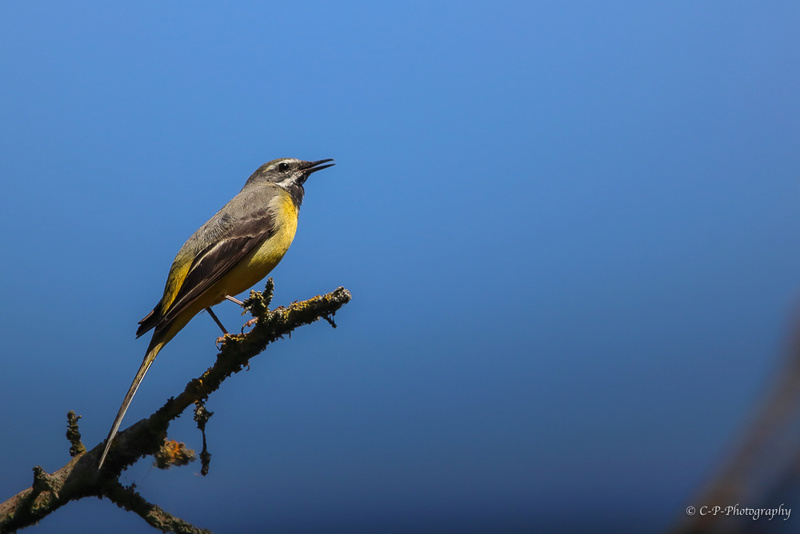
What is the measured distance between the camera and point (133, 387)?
17.7 ft

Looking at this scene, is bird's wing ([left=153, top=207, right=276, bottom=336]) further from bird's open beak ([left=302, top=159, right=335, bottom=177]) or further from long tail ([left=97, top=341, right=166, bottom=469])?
bird's open beak ([left=302, top=159, right=335, bottom=177])

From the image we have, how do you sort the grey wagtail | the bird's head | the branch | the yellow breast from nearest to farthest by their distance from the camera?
Result: the branch < the grey wagtail < the yellow breast < the bird's head

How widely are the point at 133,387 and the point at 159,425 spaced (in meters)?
0.77

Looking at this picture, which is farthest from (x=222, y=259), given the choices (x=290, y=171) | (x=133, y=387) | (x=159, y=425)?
(x=290, y=171)

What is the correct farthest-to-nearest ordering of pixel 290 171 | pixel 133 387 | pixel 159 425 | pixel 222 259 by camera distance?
pixel 290 171 < pixel 222 259 < pixel 133 387 < pixel 159 425

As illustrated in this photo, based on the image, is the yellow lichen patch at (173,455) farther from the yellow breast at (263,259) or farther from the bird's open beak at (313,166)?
the bird's open beak at (313,166)

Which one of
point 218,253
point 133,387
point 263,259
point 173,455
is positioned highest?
point 218,253

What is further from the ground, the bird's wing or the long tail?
the bird's wing

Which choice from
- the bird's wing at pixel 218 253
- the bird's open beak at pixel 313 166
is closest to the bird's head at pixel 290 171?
the bird's open beak at pixel 313 166

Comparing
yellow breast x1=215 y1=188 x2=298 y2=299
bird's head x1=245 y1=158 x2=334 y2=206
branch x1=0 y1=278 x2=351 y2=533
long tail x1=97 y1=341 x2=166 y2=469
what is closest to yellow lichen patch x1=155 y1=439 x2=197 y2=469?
branch x1=0 y1=278 x2=351 y2=533

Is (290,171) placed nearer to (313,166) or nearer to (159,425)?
(313,166)

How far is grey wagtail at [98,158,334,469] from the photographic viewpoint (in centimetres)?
598

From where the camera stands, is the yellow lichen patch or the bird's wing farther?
the bird's wing

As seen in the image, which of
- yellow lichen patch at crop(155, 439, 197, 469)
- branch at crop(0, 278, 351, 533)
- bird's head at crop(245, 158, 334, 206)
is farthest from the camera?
bird's head at crop(245, 158, 334, 206)
